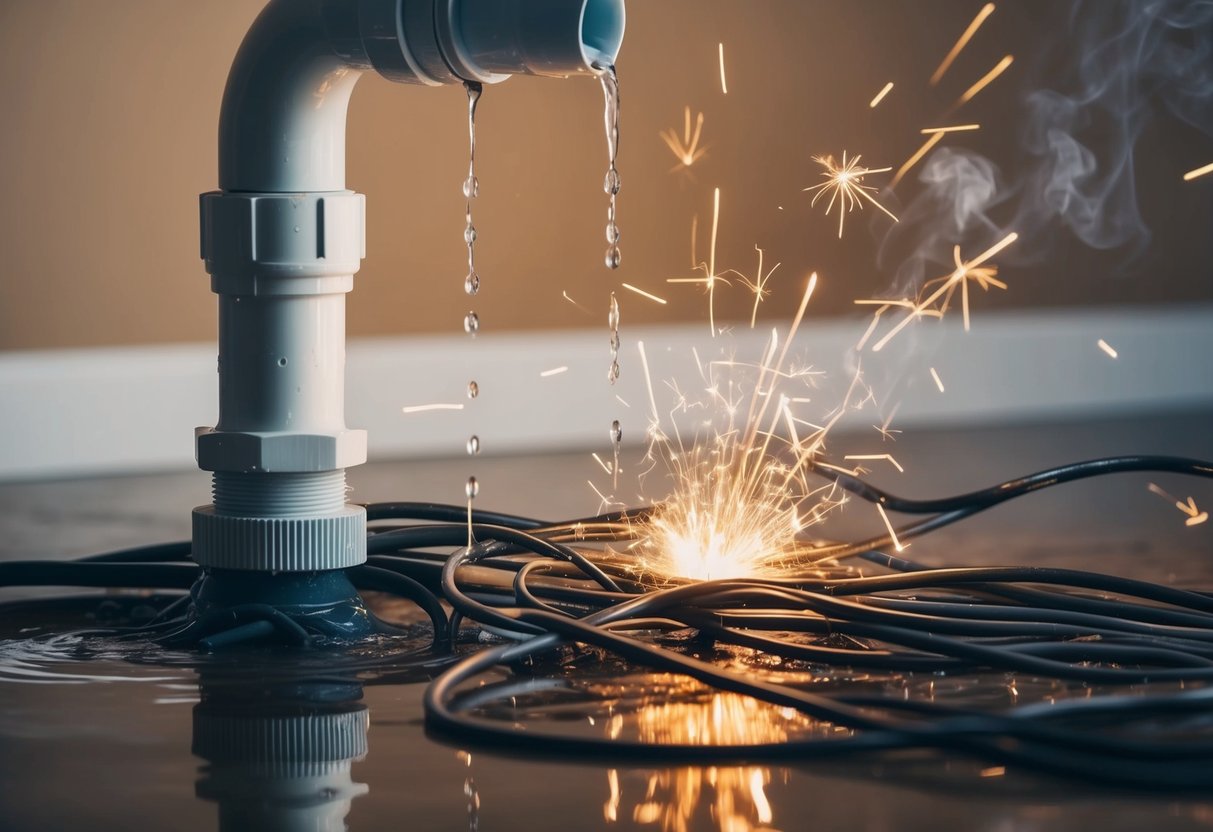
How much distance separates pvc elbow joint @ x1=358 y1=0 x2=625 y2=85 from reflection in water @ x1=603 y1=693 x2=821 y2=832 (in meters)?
0.35

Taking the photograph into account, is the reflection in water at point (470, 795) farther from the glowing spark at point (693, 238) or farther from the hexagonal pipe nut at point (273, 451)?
the glowing spark at point (693, 238)

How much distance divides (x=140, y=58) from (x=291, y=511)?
1.24 m

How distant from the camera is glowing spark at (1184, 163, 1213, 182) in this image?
8.34 ft

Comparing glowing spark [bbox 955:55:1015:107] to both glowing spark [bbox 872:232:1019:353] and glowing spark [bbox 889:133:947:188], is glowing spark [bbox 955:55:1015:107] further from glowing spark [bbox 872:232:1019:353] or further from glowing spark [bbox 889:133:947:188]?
glowing spark [bbox 872:232:1019:353]

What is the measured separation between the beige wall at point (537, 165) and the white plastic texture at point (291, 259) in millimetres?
1123

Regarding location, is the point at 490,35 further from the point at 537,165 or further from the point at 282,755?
the point at 537,165

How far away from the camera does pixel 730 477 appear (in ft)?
3.55

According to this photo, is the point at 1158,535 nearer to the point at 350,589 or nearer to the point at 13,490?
the point at 350,589

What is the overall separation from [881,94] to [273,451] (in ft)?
5.39

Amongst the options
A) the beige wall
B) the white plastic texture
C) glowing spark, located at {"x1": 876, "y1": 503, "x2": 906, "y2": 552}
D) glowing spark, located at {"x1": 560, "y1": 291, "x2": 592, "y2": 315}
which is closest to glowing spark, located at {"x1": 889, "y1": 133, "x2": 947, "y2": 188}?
the beige wall

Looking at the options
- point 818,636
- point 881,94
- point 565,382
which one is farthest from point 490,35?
point 881,94

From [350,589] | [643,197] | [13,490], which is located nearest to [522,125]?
[643,197]

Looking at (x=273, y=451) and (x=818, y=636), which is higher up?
(x=273, y=451)

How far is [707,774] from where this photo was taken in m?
0.62
